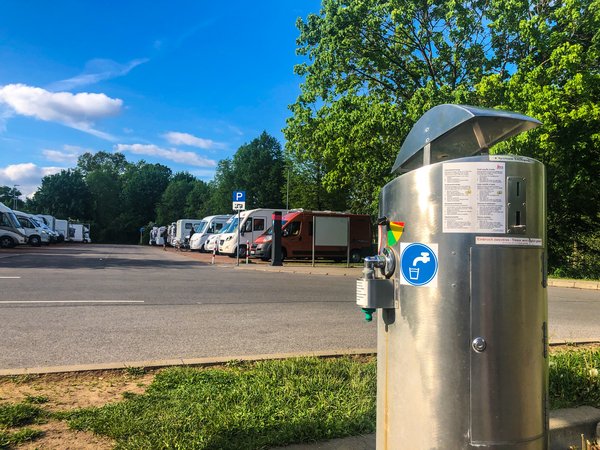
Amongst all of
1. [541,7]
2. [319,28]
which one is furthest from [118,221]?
[541,7]

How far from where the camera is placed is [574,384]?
4.12 meters

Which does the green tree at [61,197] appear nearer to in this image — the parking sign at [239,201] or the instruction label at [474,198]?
the parking sign at [239,201]

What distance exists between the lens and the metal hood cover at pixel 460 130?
8.00 ft

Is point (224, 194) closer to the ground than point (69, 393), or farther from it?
farther from it

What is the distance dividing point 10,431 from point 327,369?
2517 millimetres

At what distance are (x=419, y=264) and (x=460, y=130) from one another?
0.77 m

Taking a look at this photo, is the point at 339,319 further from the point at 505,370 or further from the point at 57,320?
the point at 505,370

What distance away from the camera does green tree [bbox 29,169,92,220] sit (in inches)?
3297

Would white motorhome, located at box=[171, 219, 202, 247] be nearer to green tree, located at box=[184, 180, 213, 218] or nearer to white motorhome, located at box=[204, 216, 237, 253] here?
white motorhome, located at box=[204, 216, 237, 253]

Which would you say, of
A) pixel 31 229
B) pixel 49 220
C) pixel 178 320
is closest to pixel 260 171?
pixel 49 220

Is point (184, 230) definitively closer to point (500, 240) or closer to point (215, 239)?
point (215, 239)

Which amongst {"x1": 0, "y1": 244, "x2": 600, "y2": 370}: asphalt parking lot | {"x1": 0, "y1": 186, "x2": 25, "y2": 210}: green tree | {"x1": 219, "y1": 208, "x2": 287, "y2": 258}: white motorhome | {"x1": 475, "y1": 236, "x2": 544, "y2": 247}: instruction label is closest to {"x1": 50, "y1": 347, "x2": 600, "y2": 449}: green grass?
{"x1": 0, "y1": 244, "x2": 600, "y2": 370}: asphalt parking lot

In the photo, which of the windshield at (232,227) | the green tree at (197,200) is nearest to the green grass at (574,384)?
the windshield at (232,227)

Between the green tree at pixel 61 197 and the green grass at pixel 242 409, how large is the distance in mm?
88199
